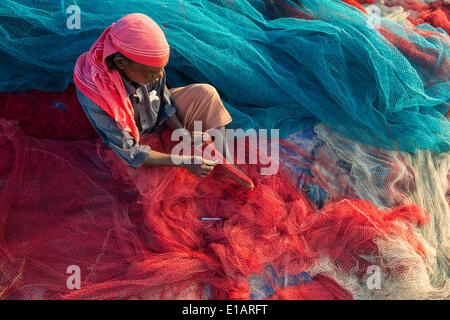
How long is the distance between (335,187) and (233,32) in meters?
1.12

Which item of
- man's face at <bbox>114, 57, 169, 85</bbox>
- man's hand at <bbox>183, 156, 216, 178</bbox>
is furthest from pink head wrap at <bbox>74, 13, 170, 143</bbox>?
man's hand at <bbox>183, 156, 216, 178</bbox>

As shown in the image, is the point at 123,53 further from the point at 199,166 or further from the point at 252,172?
the point at 252,172

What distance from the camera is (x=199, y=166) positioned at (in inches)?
76.2

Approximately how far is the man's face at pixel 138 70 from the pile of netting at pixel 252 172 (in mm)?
512

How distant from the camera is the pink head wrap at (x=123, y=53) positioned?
1.56 metres

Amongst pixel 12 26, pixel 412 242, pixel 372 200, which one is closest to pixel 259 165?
pixel 372 200

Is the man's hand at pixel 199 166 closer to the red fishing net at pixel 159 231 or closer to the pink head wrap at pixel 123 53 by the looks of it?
the red fishing net at pixel 159 231

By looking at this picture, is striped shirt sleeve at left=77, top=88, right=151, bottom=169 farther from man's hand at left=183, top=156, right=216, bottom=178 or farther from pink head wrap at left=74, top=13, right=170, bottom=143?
man's hand at left=183, top=156, right=216, bottom=178

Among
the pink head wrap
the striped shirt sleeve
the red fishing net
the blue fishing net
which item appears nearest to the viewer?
the pink head wrap

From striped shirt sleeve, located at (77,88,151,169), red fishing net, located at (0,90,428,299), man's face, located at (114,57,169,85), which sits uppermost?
man's face, located at (114,57,169,85)

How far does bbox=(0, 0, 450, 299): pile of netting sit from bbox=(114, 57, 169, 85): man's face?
0.51m

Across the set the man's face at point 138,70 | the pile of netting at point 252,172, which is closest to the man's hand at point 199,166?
the pile of netting at point 252,172

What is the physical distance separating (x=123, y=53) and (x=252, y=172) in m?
1.00

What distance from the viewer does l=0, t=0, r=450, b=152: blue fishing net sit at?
2.14 m
